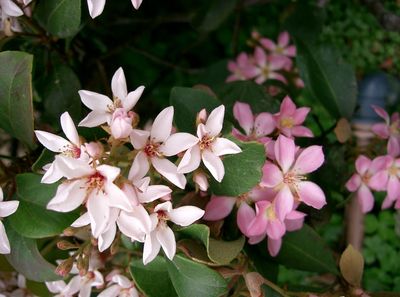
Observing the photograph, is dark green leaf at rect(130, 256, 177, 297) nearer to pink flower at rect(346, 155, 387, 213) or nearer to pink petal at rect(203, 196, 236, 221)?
pink petal at rect(203, 196, 236, 221)

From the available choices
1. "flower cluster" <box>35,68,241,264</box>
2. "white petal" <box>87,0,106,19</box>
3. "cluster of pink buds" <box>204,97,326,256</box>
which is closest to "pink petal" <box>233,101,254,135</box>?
"cluster of pink buds" <box>204,97,326,256</box>

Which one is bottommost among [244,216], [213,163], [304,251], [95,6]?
[304,251]

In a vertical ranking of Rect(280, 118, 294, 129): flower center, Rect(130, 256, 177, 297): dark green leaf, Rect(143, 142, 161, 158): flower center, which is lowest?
Rect(130, 256, 177, 297): dark green leaf

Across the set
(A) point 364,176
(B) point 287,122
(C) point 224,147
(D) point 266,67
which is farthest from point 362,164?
(D) point 266,67

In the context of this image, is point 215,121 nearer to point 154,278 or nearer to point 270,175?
point 270,175

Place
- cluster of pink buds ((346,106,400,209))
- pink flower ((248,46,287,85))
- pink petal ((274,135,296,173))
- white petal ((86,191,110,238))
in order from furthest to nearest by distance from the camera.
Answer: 1. pink flower ((248,46,287,85))
2. cluster of pink buds ((346,106,400,209))
3. pink petal ((274,135,296,173))
4. white petal ((86,191,110,238))

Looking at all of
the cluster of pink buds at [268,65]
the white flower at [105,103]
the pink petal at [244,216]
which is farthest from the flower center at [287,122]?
the cluster of pink buds at [268,65]

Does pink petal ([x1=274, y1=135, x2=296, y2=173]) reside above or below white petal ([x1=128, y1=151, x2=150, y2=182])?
A: below

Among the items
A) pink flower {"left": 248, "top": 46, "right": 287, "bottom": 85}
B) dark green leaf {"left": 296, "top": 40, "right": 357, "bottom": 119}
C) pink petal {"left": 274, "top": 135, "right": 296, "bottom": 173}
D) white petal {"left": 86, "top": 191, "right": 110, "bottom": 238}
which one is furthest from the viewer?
pink flower {"left": 248, "top": 46, "right": 287, "bottom": 85}
